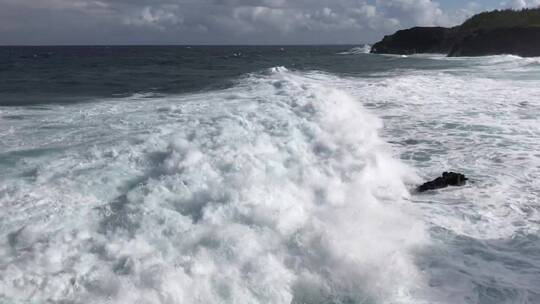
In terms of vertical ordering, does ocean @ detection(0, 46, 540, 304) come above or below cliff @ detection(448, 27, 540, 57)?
below

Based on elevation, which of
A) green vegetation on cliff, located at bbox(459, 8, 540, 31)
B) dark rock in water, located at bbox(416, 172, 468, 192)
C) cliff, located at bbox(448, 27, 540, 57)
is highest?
green vegetation on cliff, located at bbox(459, 8, 540, 31)

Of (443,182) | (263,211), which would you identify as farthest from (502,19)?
(263,211)

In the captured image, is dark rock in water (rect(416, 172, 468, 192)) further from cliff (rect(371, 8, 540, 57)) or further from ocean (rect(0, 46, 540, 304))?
cliff (rect(371, 8, 540, 57))

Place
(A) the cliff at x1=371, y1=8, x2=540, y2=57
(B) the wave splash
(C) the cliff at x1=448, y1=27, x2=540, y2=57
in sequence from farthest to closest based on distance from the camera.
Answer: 1. (A) the cliff at x1=371, y1=8, x2=540, y2=57
2. (C) the cliff at x1=448, y1=27, x2=540, y2=57
3. (B) the wave splash

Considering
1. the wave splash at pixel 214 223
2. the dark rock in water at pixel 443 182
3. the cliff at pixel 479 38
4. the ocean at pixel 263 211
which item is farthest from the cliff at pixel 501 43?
the wave splash at pixel 214 223

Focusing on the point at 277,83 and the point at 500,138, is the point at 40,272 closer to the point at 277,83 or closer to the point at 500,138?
the point at 500,138

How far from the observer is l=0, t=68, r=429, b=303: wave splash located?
17.9 ft

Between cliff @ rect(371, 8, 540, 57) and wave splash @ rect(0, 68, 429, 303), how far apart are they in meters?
47.8

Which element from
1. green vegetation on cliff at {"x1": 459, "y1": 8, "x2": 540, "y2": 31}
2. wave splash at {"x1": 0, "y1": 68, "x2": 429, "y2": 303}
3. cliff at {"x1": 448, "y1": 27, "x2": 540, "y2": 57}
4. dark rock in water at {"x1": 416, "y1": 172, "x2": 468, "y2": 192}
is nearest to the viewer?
wave splash at {"x1": 0, "y1": 68, "x2": 429, "y2": 303}

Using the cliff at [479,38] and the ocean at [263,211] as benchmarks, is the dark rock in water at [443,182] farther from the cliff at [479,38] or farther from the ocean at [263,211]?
the cliff at [479,38]

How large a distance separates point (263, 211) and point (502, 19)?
71.7 m

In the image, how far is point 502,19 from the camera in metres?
68.4

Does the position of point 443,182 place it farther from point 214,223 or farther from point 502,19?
point 502,19

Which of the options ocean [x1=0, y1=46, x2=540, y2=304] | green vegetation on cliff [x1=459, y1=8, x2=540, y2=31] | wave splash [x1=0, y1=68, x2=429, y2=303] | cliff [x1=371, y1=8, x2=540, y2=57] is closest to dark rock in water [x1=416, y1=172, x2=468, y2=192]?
ocean [x1=0, y1=46, x2=540, y2=304]
